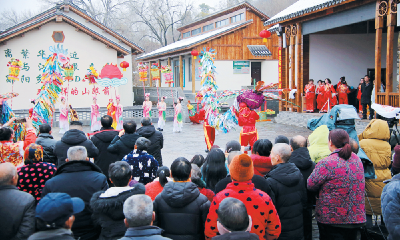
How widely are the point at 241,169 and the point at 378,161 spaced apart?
6.85 feet

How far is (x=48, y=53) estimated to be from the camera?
1895 centimetres

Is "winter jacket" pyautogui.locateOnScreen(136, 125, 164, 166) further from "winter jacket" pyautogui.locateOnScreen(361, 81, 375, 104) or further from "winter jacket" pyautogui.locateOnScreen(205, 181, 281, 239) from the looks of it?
"winter jacket" pyautogui.locateOnScreen(361, 81, 375, 104)

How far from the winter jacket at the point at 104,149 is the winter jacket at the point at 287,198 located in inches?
105

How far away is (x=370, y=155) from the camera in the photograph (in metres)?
3.99

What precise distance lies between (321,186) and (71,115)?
39.6ft

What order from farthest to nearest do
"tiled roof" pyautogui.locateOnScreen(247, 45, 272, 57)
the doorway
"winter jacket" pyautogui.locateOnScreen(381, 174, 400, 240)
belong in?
the doorway → "tiled roof" pyautogui.locateOnScreen(247, 45, 272, 57) → "winter jacket" pyautogui.locateOnScreen(381, 174, 400, 240)

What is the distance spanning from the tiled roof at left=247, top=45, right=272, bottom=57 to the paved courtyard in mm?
7630

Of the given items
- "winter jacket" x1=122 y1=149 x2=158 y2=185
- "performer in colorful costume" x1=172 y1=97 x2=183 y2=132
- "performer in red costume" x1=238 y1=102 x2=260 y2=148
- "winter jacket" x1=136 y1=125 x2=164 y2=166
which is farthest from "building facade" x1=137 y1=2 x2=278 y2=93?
"winter jacket" x1=122 y1=149 x2=158 y2=185

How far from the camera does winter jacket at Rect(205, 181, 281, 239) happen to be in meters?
2.67

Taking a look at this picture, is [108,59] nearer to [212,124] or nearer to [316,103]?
[316,103]

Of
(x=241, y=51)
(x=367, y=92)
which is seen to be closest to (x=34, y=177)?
(x=367, y=92)

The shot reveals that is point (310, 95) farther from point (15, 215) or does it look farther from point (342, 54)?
point (15, 215)

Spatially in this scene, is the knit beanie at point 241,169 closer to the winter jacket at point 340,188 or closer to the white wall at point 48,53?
the winter jacket at point 340,188

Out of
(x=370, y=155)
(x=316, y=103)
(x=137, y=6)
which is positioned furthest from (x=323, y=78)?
(x=137, y=6)
